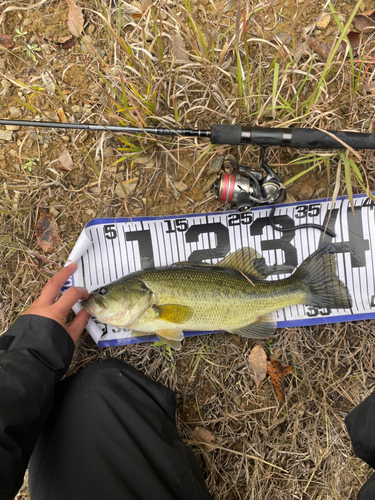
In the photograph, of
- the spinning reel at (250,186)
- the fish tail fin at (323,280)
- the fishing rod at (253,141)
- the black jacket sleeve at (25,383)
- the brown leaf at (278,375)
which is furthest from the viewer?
the brown leaf at (278,375)

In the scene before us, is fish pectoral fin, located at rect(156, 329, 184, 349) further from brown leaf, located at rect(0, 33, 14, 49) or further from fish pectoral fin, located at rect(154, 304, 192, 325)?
brown leaf, located at rect(0, 33, 14, 49)

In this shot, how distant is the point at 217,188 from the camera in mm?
2395

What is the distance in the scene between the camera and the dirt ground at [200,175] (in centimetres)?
255

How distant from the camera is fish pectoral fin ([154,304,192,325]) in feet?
7.93

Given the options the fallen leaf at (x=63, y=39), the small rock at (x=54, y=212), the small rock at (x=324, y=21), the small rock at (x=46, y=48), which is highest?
the fallen leaf at (x=63, y=39)

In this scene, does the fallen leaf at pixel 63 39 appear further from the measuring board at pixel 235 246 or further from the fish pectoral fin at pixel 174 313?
the fish pectoral fin at pixel 174 313

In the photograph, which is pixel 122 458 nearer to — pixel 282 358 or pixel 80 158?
pixel 282 358

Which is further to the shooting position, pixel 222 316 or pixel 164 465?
pixel 222 316

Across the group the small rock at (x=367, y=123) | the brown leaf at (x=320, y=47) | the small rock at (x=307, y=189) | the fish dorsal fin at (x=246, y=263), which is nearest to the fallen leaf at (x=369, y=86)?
the small rock at (x=367, y=123)

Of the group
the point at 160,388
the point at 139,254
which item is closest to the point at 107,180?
the point at 139,254

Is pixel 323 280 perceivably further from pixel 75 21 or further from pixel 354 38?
pixel 75 21

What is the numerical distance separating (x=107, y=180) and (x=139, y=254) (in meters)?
0.69

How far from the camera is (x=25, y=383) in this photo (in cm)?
211

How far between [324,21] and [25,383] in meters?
3.57
